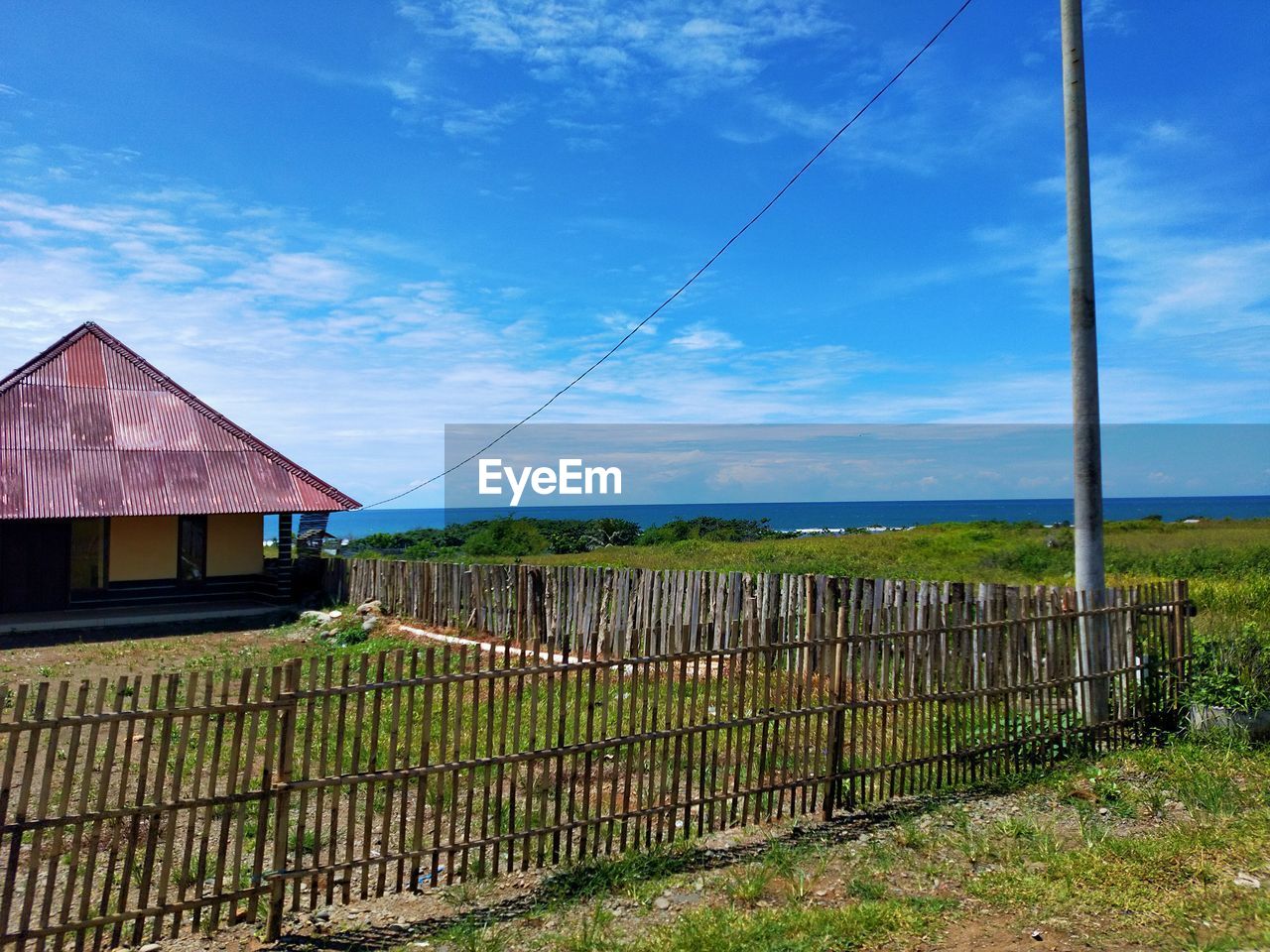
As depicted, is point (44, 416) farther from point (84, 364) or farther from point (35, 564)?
point (35, 564)

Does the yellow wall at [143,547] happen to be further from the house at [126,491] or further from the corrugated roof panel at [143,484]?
the corrugated roof panel at [143,484]

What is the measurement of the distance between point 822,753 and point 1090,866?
1869 millimetres

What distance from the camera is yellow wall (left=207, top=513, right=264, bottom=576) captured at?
1950 cm

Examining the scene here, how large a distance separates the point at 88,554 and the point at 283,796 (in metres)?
16.5

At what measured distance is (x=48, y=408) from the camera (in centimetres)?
1886

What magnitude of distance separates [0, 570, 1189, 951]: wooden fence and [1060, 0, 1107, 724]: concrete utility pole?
22cm

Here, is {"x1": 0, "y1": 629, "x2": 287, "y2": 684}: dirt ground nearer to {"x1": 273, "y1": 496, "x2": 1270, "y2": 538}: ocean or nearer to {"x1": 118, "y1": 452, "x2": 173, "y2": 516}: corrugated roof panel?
{"x1": 118, "y1": 452, "x2": 173, "y2": 516}: corrugated roof panel

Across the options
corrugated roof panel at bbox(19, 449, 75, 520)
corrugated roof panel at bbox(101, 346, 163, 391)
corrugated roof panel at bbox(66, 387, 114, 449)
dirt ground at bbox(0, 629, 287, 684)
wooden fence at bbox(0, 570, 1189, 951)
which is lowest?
dirt ground at bbox(0, 629, 287, 684)

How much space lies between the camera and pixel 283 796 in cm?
466

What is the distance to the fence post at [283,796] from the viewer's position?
4.54 meters

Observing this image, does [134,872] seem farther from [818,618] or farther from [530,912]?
[818,618]

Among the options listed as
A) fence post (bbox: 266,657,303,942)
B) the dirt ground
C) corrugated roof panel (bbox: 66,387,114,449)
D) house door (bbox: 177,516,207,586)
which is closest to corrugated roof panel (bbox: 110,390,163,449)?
corrugated roof panel (bbox: 66,387,114,449)

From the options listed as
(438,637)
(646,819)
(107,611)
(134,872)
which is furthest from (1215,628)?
(107,611)

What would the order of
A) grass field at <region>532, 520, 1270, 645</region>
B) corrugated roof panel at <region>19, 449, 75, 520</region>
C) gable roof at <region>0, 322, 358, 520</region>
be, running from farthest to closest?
grass field at <region>532, 520, 1270, 645</region> < gable roof at <region>0, 322, 358, 520</region> < corrugated roof panel at <region>19, 449, 75, 520</region>
